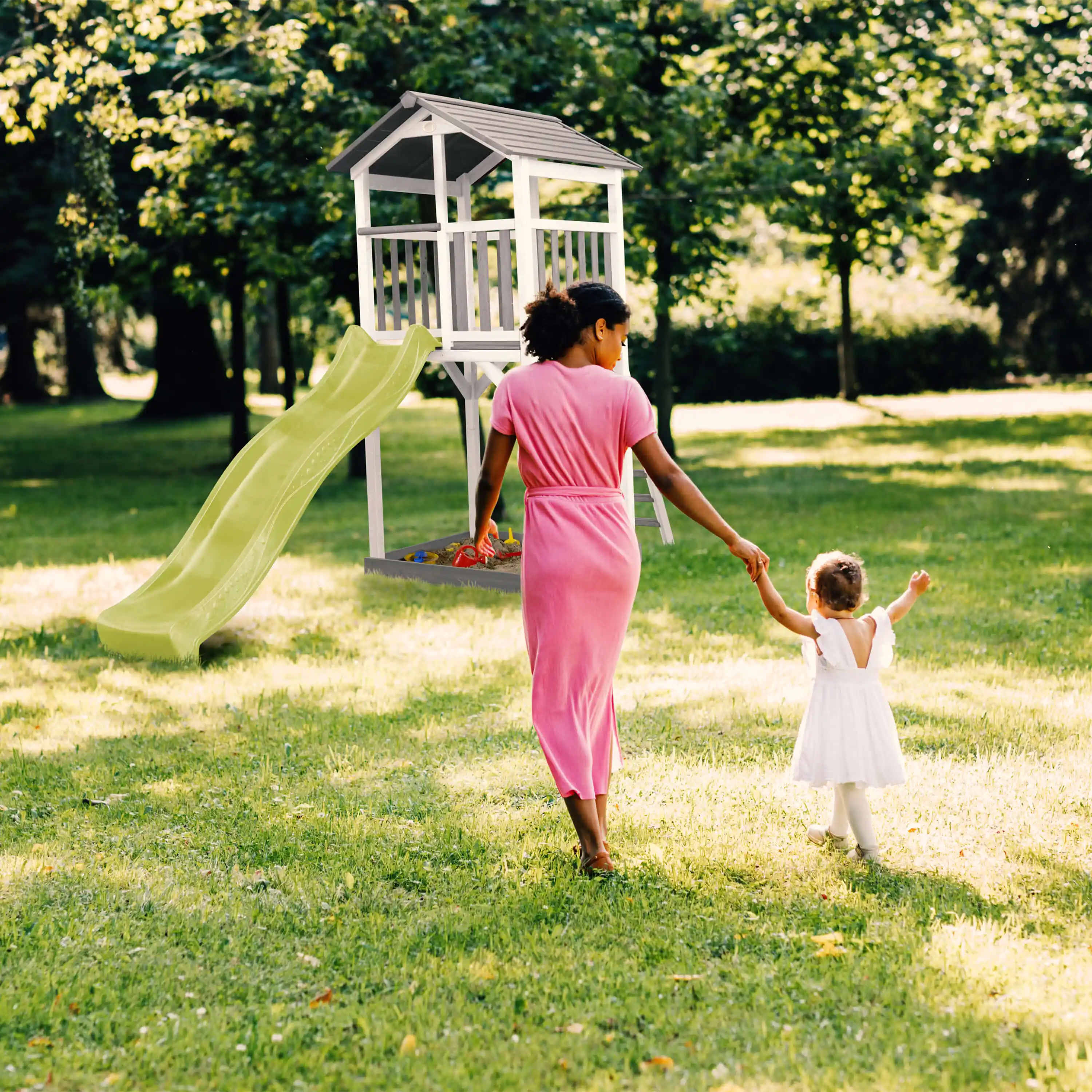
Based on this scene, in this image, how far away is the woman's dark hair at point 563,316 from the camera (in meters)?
4.69

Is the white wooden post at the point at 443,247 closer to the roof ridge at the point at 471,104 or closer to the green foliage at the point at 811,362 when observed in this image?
the roof ridge at the point at 471,104

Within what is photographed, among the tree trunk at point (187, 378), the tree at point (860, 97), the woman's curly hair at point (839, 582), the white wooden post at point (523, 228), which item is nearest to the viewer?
the woman's curly hair at point (839, 582)

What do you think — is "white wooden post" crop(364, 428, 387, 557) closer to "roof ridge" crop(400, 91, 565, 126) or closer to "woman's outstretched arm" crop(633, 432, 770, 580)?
"roof ridge" crop(400, 91, 565, 126)

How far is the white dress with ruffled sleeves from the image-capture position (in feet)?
15.5

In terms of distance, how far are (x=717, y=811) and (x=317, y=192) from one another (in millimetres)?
11015

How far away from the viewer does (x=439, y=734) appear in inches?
266

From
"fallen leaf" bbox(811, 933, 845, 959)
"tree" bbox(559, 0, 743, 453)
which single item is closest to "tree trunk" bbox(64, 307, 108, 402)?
"tree" bbox(559, 0, 743, 453)

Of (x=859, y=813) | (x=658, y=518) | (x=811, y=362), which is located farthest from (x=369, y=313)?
(x=811, y=362)

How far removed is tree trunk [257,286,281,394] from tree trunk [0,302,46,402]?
6.74 metres

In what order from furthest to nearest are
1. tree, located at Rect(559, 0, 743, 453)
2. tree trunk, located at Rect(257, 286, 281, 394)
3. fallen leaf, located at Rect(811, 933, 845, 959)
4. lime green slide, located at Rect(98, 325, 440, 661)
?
tree trunk, located at Rect(257, 286, 281, 394), tree, located at Rect(559, 0, 743, 453), lime green slide, located at Rect(98, 325, 440, 661), fallen leaf, located at Rect(811, 933, 845, 959)

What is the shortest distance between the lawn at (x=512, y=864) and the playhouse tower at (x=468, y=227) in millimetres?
1982

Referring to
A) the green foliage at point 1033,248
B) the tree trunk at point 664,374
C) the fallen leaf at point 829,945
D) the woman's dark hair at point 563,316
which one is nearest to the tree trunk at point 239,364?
the tree trunk at point 664,374

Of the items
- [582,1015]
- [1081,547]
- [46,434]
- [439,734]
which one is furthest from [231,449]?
[582,1015]

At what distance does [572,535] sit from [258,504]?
419cm
